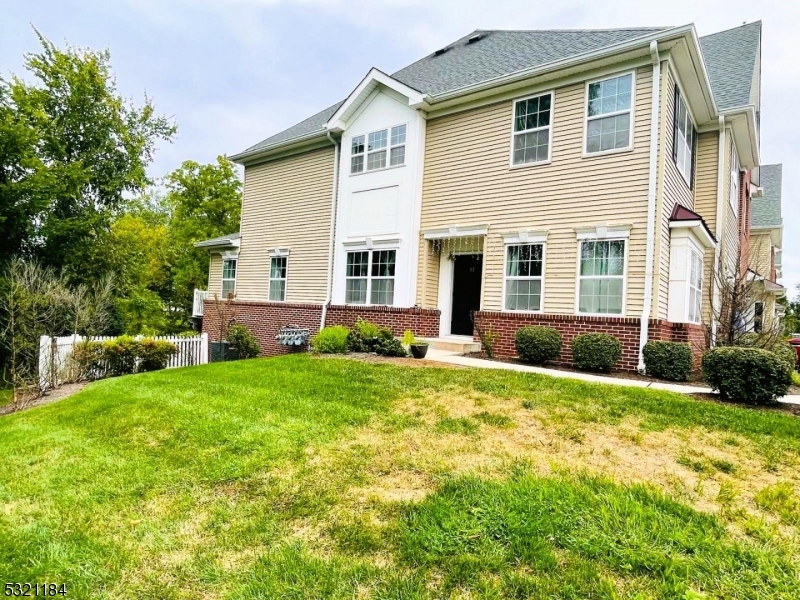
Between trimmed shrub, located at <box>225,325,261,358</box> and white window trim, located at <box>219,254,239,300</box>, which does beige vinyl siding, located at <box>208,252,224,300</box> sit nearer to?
white window trim, located at <box>219,254,239,300</box>

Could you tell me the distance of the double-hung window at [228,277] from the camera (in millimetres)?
17844

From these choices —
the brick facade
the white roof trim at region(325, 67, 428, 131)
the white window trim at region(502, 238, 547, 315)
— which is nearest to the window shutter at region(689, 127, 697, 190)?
the white window trim at region(502, 238, 547, 315)

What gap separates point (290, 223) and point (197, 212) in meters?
15.1

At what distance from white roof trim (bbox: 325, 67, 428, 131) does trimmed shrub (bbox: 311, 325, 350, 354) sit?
641 centimetres

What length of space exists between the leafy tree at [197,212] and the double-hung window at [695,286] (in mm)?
24369

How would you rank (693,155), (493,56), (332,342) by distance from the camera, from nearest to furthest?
(332,342) < (693,155) < (493,56)

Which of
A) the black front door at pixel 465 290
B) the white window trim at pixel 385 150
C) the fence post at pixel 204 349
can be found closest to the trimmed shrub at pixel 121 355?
the fence post at pixel 204 349

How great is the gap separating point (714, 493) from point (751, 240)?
70.8ft

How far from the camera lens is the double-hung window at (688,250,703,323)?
9977mm

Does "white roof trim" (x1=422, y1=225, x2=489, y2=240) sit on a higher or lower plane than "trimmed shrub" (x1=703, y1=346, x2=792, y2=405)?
higher

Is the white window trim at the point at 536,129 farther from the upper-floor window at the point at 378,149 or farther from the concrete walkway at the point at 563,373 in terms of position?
the concrete walkway at the point at 563,373

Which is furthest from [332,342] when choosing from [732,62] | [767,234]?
[767,234]

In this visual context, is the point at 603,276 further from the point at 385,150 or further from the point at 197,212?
the point at 197,212

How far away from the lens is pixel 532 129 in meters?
10.7
